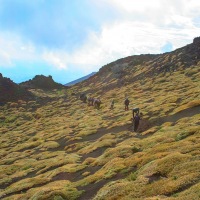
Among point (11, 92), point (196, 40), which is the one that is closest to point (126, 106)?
point (196, 40)

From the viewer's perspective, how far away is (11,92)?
165m

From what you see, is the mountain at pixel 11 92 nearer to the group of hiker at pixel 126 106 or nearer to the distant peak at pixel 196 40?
the group of hiker at pixel 126 106

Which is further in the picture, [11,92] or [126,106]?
[11,92]

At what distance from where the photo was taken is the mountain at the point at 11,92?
15975 centimetres

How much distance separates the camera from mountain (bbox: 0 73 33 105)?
160 m

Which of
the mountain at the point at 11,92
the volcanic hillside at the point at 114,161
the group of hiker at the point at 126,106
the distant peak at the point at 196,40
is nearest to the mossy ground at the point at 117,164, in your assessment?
the volcanic hillside at the point at 114,161

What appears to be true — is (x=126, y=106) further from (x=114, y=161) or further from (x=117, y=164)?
(x=117, y=164)

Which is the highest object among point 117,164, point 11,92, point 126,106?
point 11,92

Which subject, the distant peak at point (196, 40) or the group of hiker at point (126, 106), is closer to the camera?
the group of hiker at point (126, 106)

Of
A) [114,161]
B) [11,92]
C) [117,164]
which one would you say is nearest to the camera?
[117,164]

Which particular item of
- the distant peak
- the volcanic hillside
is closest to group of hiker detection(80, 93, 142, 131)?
the volcanic hillside

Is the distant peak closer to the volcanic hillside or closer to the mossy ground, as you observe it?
the volcanic hillside

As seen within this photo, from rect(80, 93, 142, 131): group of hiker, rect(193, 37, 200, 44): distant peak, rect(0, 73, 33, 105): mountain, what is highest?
rect(193, 37, 200, 44): distant peak

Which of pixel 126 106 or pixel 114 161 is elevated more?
pixel 126 106
